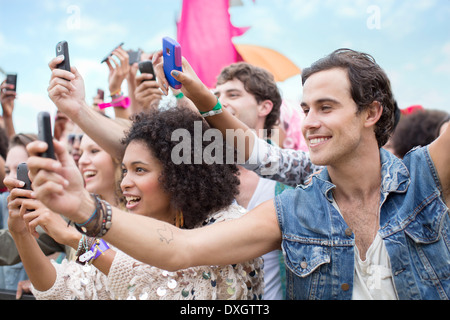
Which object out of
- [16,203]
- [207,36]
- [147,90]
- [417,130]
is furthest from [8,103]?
[417,130]

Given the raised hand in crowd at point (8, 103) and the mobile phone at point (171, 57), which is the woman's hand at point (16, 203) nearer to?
the mobile phone at point (171, 57)

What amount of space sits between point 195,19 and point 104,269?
4.01 m

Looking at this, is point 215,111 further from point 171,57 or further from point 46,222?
point 46,222

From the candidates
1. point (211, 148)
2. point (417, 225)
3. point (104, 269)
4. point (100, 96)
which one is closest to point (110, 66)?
point (100, 96)

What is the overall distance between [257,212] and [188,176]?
0.49 meters

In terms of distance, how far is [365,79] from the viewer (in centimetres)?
210

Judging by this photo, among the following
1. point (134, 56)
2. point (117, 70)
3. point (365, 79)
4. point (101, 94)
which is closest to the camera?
point (365, 79)

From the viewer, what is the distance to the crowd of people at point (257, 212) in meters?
1.83

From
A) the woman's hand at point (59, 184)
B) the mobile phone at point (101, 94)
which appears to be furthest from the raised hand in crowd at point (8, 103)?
the woman's hand at point (59, 184)

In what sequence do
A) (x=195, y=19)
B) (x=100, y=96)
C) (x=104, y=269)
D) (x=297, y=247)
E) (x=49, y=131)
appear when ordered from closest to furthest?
(x=49, y=131)
(x=297, y=247)
(x=104, y=269)
(x=100, y=96)
(x=195, y=19)

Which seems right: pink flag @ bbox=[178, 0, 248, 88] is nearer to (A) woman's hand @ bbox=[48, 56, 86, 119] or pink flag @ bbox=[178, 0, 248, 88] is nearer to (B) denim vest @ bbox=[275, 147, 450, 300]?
(A) woman's hand @ bbox=[48, 56, 86, 119]

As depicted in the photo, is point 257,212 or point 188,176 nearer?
point 257,212

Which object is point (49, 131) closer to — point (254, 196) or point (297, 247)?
point (297, 247)
